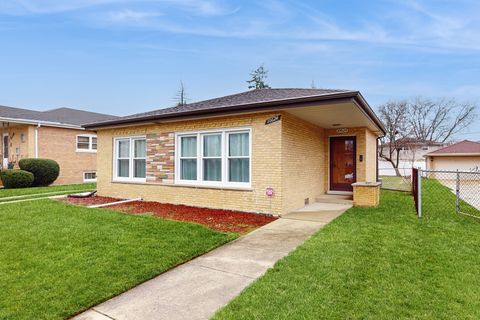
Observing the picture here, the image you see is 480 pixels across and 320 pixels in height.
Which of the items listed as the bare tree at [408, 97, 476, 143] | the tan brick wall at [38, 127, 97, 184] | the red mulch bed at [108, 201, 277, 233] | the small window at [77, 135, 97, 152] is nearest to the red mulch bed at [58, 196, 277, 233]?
the red mulch bed at [108, 201, 277, 233]

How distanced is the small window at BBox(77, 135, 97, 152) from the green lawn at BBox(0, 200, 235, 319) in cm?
1262

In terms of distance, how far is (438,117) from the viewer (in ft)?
130

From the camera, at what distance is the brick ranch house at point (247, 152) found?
24.9 ft

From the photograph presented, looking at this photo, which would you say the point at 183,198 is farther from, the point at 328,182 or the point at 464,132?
the point at 464,132

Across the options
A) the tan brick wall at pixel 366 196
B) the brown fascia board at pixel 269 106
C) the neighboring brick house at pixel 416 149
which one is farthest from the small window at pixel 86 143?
the neighboring brick house at pixel 416 149

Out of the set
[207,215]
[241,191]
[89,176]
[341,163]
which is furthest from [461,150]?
[89,176]

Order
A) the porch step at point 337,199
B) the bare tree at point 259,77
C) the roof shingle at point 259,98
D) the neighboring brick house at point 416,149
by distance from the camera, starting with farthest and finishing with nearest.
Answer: the bare tree at point 259,77
the neighboring brick house at point 416,149
the porch step at point 337,199
the roof shingle at point 259,98

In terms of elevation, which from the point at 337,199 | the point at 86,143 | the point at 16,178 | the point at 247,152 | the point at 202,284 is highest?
the point at 86,143

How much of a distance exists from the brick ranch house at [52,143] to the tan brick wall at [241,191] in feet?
32.4

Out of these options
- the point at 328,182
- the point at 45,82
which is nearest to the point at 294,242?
the point at 328,182

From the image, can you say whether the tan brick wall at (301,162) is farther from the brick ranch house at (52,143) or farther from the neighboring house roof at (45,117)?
the neighboring house roof at (45,117)

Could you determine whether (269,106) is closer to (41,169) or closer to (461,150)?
(41,169)

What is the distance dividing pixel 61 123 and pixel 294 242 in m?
17.9

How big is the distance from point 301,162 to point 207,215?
3366 millimetres
